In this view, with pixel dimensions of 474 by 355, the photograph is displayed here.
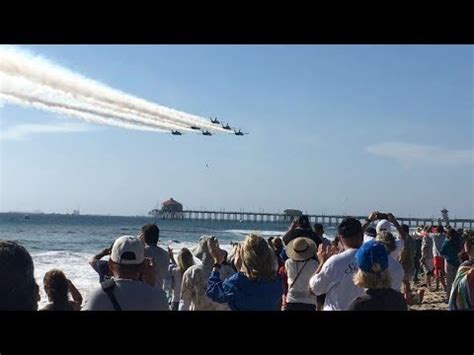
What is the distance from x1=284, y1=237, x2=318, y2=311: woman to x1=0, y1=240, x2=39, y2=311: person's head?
2.74 metres

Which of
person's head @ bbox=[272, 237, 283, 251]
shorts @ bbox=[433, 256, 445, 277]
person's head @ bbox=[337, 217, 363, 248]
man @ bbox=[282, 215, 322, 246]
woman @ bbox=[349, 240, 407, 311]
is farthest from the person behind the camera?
shorts @ bbox=[433, 256, 445, 277]

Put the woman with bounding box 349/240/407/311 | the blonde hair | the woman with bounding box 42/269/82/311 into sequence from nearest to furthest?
the woman with bounding box 349/240/407/311, the blonde hair, the woman with bounding box 42/269/82/311

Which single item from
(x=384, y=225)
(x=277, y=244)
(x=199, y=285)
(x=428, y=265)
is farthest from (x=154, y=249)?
(x=428, y=265)

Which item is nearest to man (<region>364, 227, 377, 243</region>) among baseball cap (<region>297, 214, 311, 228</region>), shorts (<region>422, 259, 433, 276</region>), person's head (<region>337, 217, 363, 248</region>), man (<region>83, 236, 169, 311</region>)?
baseball cap (<region>297, 214, 311, 228</region>)

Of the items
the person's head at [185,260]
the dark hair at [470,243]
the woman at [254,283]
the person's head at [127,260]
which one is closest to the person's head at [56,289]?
the person's head at [127,260]

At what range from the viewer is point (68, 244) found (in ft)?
135

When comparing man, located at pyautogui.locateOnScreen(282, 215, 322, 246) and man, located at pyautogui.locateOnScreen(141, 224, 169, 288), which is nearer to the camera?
man, located at pyautogui.locateOnScreen(141, 224, 169, 288)

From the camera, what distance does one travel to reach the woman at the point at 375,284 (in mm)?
3383

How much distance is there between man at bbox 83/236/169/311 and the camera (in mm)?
3223

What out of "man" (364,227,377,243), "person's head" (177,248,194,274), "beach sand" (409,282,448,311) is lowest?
"beach sand" (409,282,448,311)

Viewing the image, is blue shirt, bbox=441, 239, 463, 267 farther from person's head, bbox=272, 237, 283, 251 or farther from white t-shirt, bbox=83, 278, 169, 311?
white t-shirt, bbox=83, 278, 169, 311

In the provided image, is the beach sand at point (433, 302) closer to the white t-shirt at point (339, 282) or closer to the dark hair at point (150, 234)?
the dark hair at point (150, 234)
